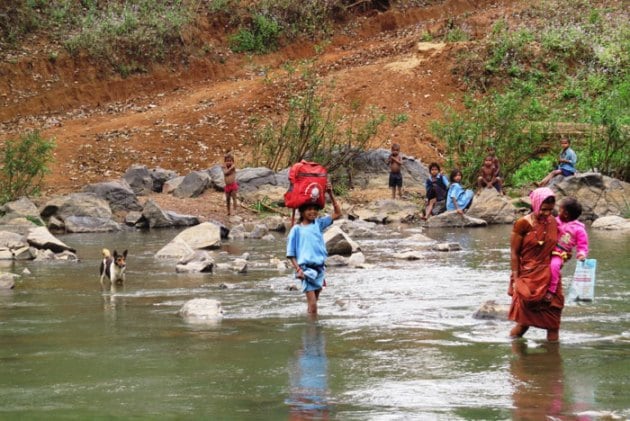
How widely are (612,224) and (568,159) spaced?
300 centimetres

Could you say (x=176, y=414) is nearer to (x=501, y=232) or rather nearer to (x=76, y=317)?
(x=76, y=317)

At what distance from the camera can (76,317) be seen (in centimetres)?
971

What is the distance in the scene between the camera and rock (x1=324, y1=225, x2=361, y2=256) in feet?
46.7

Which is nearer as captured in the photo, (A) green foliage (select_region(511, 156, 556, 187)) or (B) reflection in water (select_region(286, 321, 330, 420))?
(B) reflection in water (select_region(286, 321, 330, 420))

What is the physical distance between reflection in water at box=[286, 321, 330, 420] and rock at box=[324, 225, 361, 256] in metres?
5.42

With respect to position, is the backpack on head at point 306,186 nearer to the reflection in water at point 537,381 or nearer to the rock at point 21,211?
the reflection in water at point 537,381

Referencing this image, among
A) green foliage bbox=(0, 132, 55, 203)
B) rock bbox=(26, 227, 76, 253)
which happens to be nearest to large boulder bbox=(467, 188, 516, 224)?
rock bbox=(26, 227, 76, 253)

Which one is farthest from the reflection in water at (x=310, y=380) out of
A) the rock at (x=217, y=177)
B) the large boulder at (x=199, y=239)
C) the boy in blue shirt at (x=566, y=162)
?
the rock at (x=217, y=177)

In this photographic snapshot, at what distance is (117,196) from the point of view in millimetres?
20828

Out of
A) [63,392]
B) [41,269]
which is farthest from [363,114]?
[63,392]

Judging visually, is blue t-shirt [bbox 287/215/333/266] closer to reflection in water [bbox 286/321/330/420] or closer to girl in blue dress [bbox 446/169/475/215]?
reflection in water [bbox 286/321/330/420]

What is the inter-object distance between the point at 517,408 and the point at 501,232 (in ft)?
40.7

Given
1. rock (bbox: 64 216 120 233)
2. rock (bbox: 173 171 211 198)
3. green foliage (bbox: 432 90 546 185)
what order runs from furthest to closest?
1. green foliage (bbox: 432 90 546 185)
2. rock (bbox: 173 171 211 198)
3. rock (bbox: 64 216 120 233)

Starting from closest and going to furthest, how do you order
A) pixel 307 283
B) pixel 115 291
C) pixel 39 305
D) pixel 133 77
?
pixel 307 283, pixel 39 305, pixel 115 291, pixel 133 77
